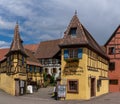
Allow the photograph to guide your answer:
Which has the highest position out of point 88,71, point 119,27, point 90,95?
point 119,27

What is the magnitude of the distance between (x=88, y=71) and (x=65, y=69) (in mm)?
2684

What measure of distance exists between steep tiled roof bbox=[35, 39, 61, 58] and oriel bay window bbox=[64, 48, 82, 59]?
39.4 metres

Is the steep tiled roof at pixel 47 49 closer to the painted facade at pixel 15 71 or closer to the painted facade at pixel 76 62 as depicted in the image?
the painted facade at pixel 15 71

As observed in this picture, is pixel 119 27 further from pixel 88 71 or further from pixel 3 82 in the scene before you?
pixel 3 82

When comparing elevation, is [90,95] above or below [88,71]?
below

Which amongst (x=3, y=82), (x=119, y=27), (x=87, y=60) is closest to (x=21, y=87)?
(x=3, y=82)

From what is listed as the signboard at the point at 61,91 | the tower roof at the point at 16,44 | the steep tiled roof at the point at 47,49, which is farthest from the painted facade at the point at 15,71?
the steep tiled roof at the point at 47,49

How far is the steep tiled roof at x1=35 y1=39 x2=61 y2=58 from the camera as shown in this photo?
75.0 meters

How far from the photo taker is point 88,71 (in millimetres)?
34906

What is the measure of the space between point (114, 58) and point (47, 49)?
98.5 ft

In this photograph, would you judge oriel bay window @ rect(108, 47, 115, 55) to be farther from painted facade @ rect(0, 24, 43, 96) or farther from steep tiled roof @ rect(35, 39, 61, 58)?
steep tiled roof @ rect(35, 39, 61, 58)

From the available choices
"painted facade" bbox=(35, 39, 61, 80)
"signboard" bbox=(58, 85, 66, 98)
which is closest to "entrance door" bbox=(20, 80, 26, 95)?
"signboard" bbox=(58, 85, 66, 98)

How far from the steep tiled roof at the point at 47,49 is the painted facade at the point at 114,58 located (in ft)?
84.4

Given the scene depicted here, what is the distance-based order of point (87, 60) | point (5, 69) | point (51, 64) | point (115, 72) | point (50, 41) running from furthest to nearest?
point (50, 41)
point (51, 64)
point (115, 72)
point (5, 69)
point (87, 60)
